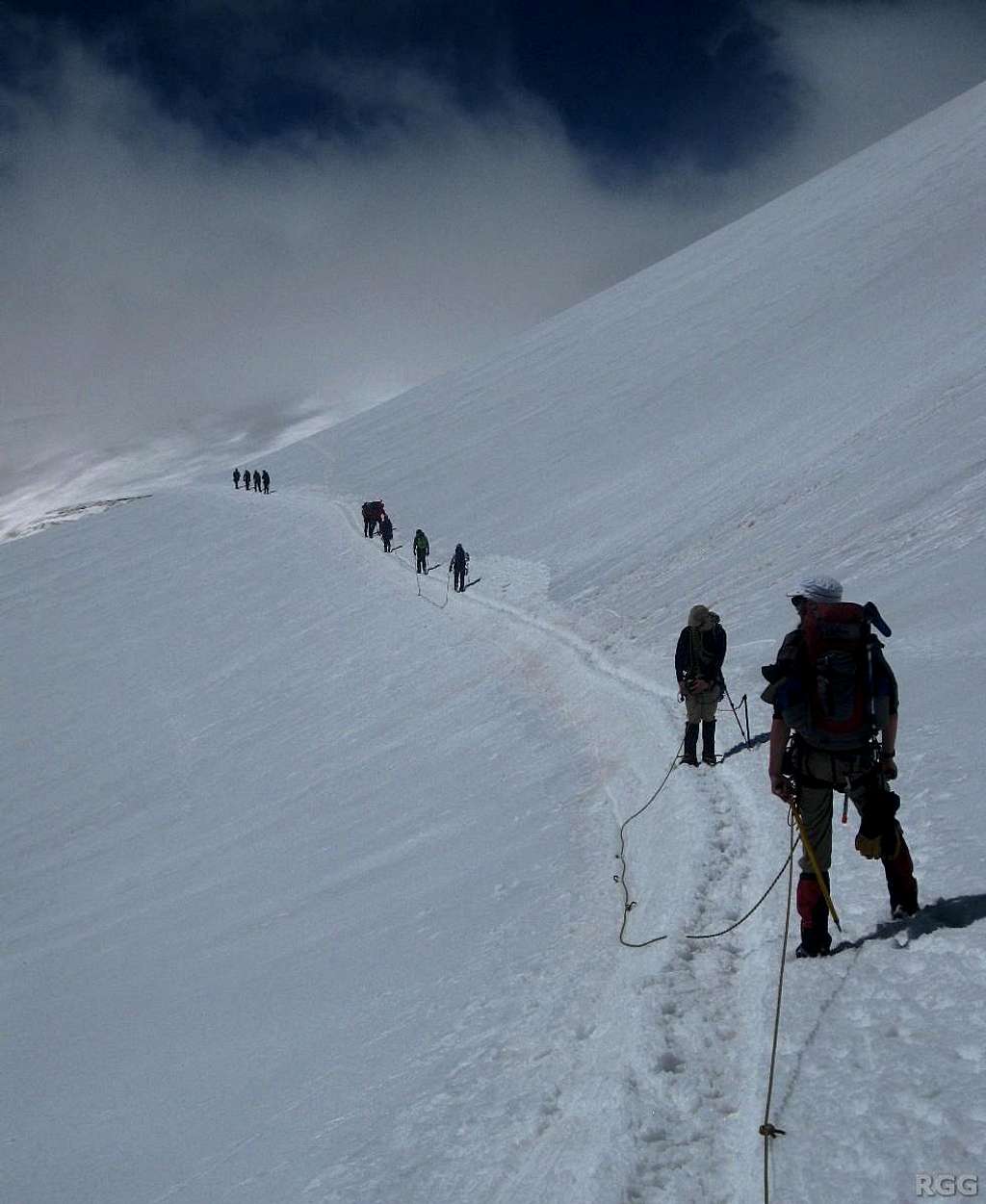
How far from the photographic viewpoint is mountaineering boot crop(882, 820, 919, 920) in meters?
4.64

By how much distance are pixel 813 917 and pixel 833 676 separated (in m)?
1.33

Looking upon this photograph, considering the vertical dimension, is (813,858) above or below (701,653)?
below

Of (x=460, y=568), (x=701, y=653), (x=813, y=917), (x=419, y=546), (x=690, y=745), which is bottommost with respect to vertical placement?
(x=813, y=917)

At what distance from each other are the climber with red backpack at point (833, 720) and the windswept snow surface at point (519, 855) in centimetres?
60

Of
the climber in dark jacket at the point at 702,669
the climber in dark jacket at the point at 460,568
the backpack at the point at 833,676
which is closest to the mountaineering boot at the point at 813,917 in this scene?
the backpack at the point at 833,676

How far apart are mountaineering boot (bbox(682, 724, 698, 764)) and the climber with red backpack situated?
13.5 ft

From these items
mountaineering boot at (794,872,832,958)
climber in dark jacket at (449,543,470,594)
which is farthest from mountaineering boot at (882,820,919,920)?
climber in dark jacket at (449,543,470,594)

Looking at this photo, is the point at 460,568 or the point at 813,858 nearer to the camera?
the point at 813,858

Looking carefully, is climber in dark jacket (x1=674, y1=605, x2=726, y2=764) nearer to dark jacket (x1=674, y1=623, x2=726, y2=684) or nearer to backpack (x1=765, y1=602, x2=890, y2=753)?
dark jacket (x1=674, y1=623, x2=726, y2=684)

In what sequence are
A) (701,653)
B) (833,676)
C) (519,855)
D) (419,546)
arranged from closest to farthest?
(833,676), (519,855), (701,653), (419,546)

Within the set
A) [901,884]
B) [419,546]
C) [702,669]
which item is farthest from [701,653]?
[419,546]

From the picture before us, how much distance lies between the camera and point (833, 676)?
14.2 feet

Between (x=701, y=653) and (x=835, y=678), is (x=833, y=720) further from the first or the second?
(x=701, y=653)

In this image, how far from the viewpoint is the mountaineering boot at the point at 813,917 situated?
183 inches
